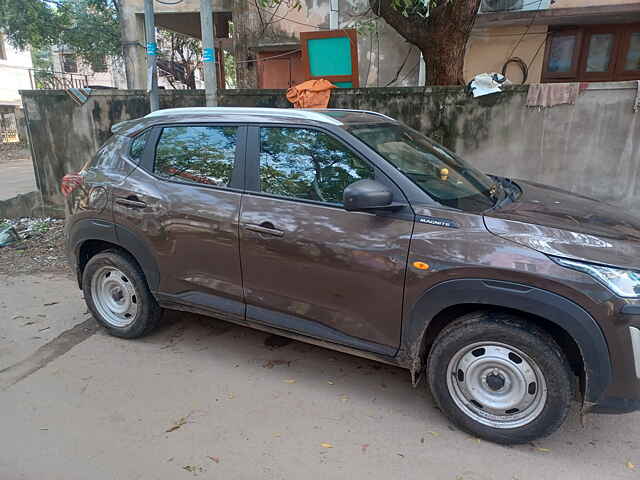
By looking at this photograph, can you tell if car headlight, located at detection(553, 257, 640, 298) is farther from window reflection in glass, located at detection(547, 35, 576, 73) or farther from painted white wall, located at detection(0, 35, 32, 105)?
painted white wall, located at detection(0, 35, 32, 105)

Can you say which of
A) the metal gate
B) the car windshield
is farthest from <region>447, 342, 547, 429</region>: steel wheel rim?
the metal gate

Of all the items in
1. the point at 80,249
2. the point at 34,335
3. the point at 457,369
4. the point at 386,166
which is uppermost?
the point at 386,166

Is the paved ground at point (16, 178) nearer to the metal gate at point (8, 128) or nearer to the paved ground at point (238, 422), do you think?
the metal gate at point (8, 128)

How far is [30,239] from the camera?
6.42m

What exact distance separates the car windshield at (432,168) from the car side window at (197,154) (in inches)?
36.2

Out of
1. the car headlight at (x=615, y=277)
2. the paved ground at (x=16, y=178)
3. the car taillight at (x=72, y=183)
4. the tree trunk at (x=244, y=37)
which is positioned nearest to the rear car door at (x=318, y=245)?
the car headlight at (x=615, y=277)

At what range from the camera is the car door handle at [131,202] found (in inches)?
135

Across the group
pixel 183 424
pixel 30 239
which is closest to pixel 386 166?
pixel 183 424

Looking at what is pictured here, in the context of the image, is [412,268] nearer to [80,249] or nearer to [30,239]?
[80,249]

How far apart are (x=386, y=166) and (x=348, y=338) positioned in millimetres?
1083

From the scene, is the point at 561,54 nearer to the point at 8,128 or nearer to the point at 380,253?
the point at 380,253

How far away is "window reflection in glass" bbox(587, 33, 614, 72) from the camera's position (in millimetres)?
8164

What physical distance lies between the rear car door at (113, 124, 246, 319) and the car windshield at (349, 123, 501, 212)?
94cm

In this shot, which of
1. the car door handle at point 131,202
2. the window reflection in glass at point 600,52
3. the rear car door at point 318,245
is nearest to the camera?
the rear car door at point 318,245
